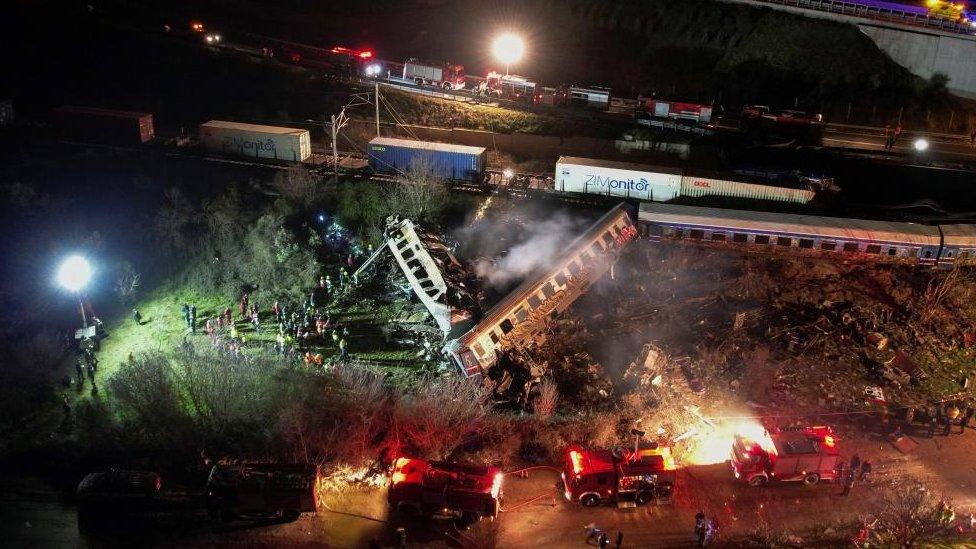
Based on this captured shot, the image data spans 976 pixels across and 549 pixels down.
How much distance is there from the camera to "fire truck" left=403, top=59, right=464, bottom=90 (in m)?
40.2

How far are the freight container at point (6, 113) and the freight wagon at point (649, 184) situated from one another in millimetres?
31787

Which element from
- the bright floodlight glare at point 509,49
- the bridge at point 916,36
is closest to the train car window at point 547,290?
the bright floodlight glare at point 509,49

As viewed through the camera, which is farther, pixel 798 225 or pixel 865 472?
pixel 798 225

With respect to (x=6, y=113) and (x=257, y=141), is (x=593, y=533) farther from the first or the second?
(x=6, y=113)

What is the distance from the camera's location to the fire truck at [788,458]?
697 inches

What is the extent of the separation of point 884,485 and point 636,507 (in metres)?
7.21

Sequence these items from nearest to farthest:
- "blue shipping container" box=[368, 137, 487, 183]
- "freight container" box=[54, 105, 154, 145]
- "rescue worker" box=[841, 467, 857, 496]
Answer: "rescue worker" box=[841, 467, 857, 496] → "blue shipping container" box=[368, 137, 487, 183] → "freight container" box=[54, 105, 154, 145]

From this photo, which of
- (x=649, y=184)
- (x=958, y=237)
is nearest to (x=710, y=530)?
(x=649, y=184)

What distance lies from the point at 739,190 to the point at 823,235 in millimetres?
4741

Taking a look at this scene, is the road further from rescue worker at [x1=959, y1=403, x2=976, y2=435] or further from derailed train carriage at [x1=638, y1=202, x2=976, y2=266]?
derailed train carriage at [x1=638, y1=202, x2=976, y2=266]

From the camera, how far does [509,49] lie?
47.4 metres

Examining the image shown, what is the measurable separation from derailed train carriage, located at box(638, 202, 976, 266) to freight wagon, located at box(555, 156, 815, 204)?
2803 mm

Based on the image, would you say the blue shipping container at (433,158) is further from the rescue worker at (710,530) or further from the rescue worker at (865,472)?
the rescue worker at (865,472)

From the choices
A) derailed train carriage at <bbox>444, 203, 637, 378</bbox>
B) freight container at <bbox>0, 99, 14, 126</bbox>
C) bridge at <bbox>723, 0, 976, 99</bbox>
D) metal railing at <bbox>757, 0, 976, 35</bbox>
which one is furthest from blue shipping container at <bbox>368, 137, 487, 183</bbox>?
bridge at <bbox>723, 0, 976, 99</bbox>
